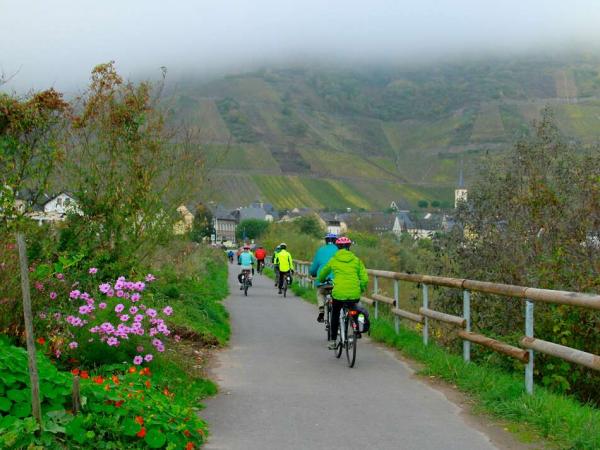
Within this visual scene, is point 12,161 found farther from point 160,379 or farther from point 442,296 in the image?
point 442,296

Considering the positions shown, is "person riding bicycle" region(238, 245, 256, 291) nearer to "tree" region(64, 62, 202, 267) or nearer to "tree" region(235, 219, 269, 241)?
"tree" region(64, 62, 202, 267)

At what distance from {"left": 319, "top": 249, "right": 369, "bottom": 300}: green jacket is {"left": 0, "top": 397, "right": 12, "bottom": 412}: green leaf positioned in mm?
6258

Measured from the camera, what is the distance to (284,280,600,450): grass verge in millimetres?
6356

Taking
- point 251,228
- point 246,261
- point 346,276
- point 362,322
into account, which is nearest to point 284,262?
point 246,261

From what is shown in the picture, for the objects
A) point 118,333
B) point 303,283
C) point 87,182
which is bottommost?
point 303,283

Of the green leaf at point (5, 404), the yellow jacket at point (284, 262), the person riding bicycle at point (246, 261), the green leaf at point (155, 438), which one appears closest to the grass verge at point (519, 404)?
the green leaf at point (155, 438)

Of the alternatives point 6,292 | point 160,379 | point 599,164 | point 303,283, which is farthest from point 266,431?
A: point 303,283

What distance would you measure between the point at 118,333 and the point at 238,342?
5.51 m

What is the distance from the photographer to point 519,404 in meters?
7.34

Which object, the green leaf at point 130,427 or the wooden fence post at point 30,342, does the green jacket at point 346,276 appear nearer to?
the green leaf at point 130,427

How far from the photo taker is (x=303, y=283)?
33125 mm

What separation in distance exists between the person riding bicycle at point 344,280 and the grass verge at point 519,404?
1233 mm

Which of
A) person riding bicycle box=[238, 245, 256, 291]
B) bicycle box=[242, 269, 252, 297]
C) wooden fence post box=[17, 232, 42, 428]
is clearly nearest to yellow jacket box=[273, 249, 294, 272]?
person riding bicycle box=[238, 245, 256, 291]

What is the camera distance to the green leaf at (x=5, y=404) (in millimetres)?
5523
